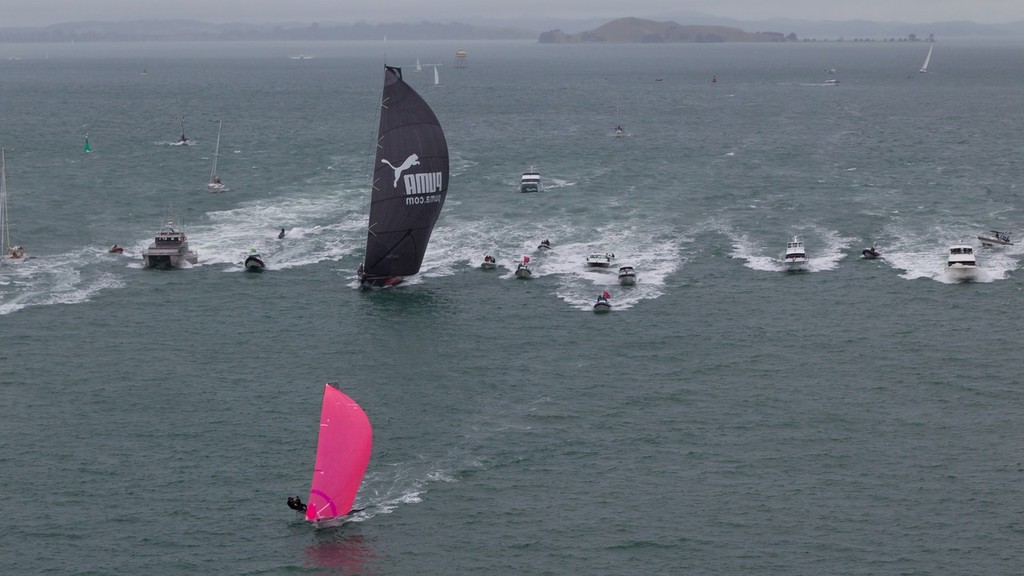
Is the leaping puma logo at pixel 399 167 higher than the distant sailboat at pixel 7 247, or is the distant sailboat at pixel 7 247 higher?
the leaping puma logo at pixel 399 167

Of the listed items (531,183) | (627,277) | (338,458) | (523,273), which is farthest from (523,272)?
(338,458)

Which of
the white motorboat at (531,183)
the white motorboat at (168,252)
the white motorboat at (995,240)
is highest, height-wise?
the white motorboat at (995,240)

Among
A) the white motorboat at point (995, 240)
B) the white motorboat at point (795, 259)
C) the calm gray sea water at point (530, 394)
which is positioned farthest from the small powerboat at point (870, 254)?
the white motorboat at point (995, 240)

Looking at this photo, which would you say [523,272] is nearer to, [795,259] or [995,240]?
[795,259]

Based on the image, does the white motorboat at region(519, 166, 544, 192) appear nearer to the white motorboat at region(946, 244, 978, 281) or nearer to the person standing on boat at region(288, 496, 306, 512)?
the white motorboat at region(946, 244, 978, 281)

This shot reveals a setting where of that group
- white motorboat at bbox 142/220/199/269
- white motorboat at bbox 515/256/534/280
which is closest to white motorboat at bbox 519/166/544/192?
white motorboat at bbox 515/256/534/280

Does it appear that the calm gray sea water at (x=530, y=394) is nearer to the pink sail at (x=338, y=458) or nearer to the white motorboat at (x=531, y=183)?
the pink sail at (x=338, y=458)
